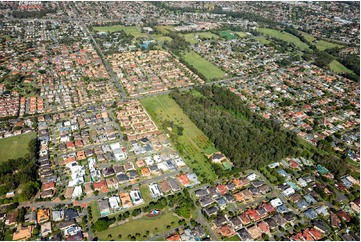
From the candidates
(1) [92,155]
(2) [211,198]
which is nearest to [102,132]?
(1) [92,155]

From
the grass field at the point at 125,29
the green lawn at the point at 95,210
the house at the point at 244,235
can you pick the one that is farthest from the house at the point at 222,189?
the grass field at the point at 125,29

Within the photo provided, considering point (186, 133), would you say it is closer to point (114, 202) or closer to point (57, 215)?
point (114, 202)

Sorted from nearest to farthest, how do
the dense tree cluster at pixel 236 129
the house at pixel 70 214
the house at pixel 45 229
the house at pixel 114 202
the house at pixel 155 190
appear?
1. the house at pixel 45 229
2. the house at pixel 70 214
3. the house at pixel 114 202
4. the house at pixel 155 190
5. the dense tree cluster at pixel 236 129

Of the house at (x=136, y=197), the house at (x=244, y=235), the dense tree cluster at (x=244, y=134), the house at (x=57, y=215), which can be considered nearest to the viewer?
the house at (x=244, y=235)

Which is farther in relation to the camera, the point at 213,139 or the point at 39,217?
the point at 213,139

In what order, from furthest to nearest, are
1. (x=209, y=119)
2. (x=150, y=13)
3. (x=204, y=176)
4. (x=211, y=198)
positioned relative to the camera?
(x=150, y=13)
(x=209, y=119)
(x=204, y=176)
(x=211, y=198)

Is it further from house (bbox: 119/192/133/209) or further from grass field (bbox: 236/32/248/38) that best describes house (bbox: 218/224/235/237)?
grass field (bbox: 236/32/248/38)

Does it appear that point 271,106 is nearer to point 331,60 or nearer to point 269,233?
point 269,233

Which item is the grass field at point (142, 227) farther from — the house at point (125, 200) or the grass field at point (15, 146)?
the grass field at point (15, 146)
